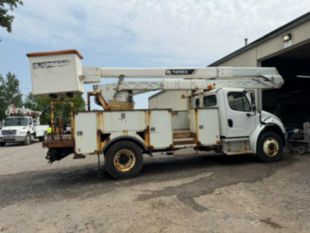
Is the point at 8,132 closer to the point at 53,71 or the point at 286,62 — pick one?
the point at 53,71

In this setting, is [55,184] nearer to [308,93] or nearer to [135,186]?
[135,186]

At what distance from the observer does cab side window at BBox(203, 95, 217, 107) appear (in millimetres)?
9203

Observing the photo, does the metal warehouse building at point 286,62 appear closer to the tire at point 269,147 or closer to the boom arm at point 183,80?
the boom arm at point 183,80

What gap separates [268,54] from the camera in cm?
1220

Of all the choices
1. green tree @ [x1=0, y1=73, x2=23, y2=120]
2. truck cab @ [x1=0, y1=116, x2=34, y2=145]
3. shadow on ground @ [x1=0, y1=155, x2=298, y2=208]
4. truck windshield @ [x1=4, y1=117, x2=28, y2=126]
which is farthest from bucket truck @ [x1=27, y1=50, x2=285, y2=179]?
green tree @ [x1=0, y1=73, x2=23, y2=120]

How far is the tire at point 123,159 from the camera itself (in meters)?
7.52

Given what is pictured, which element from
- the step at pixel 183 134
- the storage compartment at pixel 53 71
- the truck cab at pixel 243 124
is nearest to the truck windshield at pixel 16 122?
the storage compartment at pixel 53 71

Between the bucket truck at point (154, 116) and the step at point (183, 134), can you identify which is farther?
the step at point (183, 134)

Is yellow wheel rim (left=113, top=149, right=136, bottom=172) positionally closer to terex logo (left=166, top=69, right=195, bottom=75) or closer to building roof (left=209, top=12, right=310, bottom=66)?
terex logo (left=166, top=69, right=195, bottom=75)

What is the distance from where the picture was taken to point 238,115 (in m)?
9.03

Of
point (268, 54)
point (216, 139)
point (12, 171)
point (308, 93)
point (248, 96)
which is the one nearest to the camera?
point (216, 139)

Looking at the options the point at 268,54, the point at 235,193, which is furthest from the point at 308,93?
the point at 235,193

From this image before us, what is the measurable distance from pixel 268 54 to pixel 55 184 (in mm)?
9764

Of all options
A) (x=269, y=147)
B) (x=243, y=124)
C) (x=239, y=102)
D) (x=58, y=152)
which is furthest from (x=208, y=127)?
(x=58, y=152)
